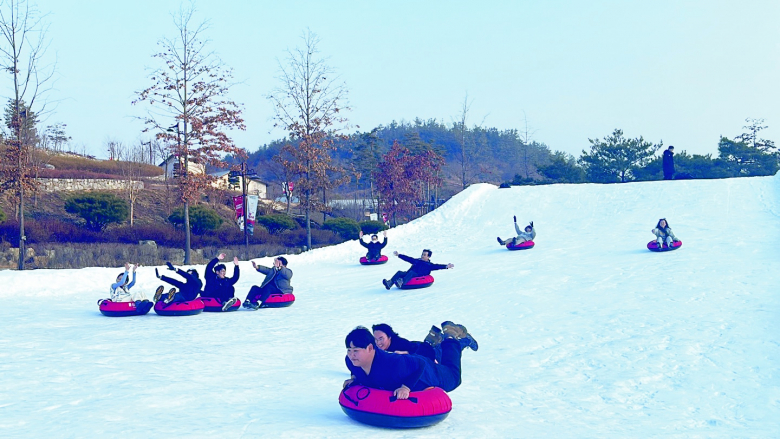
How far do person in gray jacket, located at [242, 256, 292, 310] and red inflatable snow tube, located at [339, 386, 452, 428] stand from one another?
7.22 m

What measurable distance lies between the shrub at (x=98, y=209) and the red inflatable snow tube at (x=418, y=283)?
18.4 metres

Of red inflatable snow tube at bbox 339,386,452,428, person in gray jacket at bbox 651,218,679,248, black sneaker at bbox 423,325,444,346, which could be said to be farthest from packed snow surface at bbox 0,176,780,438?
black sneaker at bbox 423,325,444,346

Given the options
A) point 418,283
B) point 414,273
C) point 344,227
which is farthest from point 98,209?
point 418,283

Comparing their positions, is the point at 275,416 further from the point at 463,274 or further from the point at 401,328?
the point at 463,274

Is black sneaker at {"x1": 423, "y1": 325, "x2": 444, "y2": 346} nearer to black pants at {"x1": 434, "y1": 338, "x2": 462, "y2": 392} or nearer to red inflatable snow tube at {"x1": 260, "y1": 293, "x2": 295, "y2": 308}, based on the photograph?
black pants at {"x1": 434, "y1": 338, "x2": 462, "y2": 392}

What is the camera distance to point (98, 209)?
27453 mm

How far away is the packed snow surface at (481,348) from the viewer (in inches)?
220

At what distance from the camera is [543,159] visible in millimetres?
80375

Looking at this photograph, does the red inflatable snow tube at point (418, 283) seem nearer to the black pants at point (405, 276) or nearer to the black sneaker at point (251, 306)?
the black pants at point (405, 276)

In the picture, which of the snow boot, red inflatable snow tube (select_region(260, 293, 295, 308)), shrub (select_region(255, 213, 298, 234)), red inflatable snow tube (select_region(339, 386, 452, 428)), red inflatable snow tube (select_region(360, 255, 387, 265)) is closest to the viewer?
red inflatable snow tube (select_region(339, 386, 452, 428))

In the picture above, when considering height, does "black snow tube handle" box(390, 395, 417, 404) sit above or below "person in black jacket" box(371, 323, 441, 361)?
below

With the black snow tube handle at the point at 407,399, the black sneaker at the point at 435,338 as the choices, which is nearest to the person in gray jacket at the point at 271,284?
the black sneaker at the point at 435,338

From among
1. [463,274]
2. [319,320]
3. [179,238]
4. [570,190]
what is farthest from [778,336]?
[179,238]

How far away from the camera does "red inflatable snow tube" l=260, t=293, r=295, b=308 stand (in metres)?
12.5
